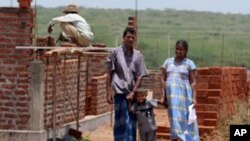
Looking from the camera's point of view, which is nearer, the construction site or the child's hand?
the child's hand

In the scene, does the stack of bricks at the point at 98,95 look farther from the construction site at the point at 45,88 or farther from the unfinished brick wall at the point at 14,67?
the unfinished brick wall at the point at 14,67

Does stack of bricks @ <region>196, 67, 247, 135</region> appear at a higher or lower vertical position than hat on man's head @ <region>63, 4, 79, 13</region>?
lower

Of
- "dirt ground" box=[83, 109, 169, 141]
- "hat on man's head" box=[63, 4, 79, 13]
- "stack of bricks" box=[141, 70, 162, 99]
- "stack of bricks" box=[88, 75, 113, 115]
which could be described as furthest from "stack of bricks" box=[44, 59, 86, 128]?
"stack of bricks" box=[141, 70, 162, 99]

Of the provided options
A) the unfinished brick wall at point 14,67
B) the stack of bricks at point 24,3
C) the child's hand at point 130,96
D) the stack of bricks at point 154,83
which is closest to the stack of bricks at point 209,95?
the unfinished brick wall at point 14,67

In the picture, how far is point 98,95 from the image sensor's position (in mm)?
16328

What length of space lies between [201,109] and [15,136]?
273 cm

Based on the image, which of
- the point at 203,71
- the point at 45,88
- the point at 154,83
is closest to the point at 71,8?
the point at 45,88

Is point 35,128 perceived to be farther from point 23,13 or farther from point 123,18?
point 123,18

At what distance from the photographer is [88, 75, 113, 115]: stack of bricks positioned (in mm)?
16203

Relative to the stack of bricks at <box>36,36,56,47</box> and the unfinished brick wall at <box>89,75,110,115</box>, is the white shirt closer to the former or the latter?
the stack of bricks at <box>36,36,56,47</box>

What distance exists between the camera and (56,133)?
1364cm

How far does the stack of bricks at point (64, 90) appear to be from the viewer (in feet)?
44.0

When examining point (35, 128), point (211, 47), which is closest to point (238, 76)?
point (35, 128)

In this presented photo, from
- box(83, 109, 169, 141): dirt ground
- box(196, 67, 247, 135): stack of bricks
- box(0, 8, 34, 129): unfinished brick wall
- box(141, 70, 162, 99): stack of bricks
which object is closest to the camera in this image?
box(0, 8, 34, 129): unfinished brick wall
